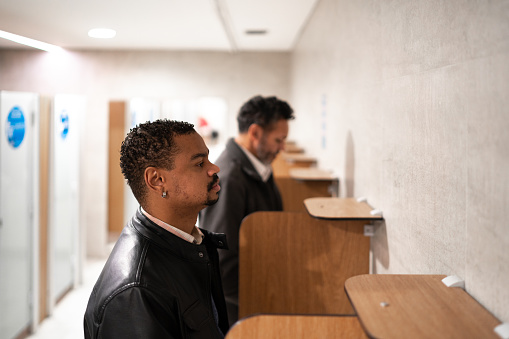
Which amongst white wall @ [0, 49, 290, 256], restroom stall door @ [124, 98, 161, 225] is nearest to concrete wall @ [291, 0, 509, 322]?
white wall @ [0, 49, 290, 256]

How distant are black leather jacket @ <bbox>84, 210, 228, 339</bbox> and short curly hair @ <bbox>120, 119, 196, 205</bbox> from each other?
0.34ft

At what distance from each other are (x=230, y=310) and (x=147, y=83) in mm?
4610

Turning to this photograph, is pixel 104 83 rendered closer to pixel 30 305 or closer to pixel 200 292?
pixel 30 305

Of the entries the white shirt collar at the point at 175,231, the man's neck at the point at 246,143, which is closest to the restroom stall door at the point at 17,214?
the man's neck at the point at 246,143

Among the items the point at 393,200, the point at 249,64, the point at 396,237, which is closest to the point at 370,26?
the point at 393,200

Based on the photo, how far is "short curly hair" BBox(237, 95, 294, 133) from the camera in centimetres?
252

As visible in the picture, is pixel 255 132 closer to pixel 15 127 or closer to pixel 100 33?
pixel 100 33

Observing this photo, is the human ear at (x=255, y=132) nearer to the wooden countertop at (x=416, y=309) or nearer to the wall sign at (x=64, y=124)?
the wooden countertop at (x=416, y=309)

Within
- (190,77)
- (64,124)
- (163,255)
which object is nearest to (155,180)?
(163,255)

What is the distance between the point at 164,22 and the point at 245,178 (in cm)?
226

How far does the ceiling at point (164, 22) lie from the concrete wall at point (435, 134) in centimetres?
121

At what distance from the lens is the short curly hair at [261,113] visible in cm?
252

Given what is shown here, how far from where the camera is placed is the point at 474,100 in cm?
106

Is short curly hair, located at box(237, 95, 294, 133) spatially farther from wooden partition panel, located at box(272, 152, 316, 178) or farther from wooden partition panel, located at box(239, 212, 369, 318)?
wooden partition panel, located at box(272, 152, 316, 178)
